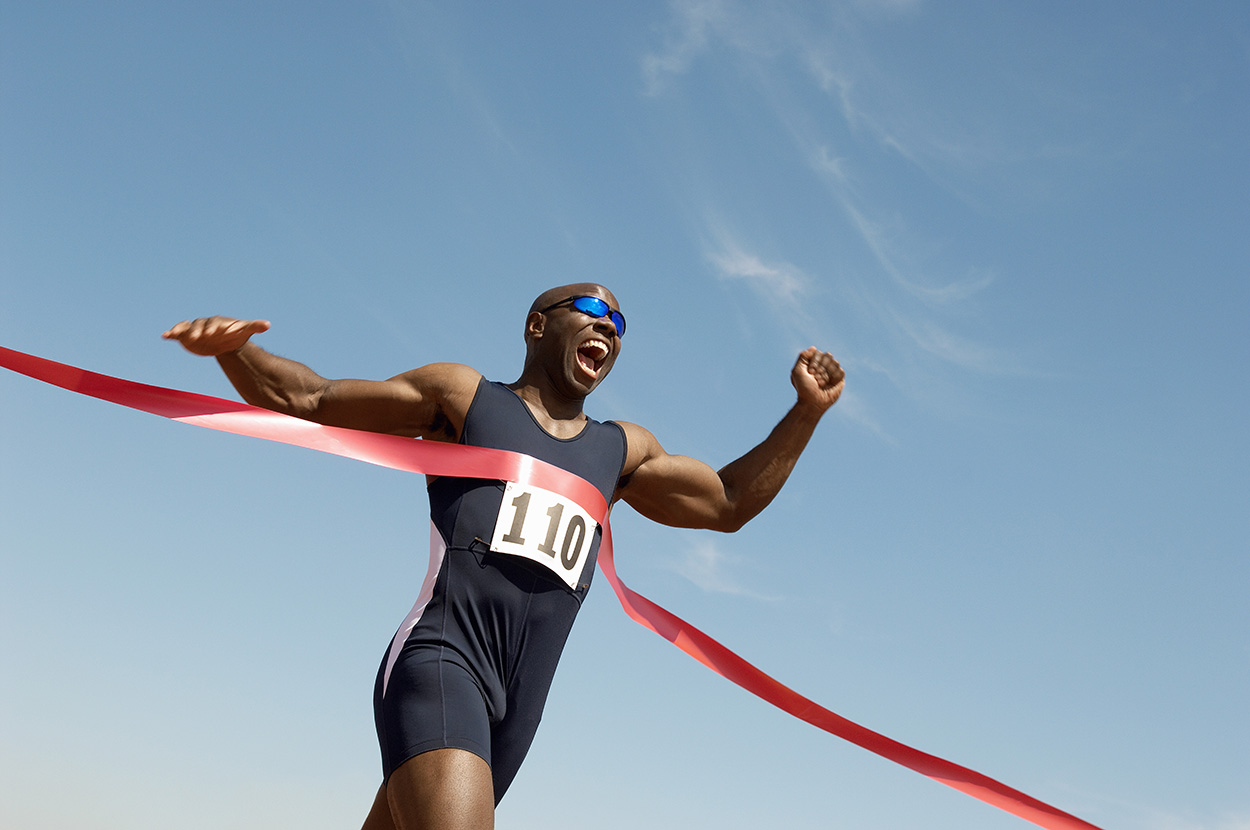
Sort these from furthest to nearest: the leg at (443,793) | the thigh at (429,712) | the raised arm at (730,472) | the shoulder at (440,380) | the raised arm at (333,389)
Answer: the raised arm at (730,472)
the shoulder at (440,380)
the raised arm at (333,389)
the thigh at (429,712)
the leg at (443,793)

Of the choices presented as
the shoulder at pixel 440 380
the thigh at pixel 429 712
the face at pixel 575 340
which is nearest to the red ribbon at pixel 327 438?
the shoulder at pixel 440 380

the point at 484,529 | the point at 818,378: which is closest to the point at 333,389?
the point at 484,529

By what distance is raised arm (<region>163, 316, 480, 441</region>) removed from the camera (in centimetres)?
445

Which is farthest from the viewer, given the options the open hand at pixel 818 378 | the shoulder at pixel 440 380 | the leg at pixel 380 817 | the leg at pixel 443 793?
the open hand at pixel 818 378

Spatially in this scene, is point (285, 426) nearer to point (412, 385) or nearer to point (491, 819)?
point (412, 385)

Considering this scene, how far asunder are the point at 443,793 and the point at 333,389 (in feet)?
6.03

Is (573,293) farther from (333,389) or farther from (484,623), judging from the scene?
(484,623)

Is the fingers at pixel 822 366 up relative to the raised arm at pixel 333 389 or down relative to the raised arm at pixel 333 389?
up

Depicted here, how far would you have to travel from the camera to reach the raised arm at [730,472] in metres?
5.54

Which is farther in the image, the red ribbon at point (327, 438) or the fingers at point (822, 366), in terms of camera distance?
the fingers at point (822, 366)

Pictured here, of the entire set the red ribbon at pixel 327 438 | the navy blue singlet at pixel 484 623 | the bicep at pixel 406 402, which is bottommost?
the navy blue singlet at pixel 484 623

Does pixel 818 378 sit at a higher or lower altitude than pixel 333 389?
higher

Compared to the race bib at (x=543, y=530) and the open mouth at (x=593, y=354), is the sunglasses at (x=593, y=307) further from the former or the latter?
the race bib at (x=543, y=530)

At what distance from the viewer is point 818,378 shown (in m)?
5.94
